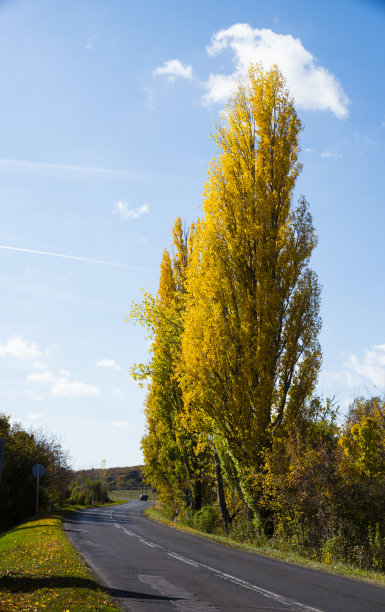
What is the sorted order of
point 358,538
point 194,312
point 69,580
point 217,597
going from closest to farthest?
point 217,597, point 69,580, point 358,538, point 194,312

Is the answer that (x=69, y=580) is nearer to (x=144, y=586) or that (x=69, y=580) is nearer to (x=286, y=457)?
(x=144, y=586)

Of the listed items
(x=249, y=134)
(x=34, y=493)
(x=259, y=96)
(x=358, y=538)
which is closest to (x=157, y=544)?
(x=358, y=538)

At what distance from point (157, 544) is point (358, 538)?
6.61 meters

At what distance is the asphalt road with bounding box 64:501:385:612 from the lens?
24.8ft

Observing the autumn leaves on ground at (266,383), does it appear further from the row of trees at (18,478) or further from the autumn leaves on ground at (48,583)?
the row of trees at (18,478)

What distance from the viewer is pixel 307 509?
15.0m

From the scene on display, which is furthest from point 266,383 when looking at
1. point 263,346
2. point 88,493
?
point 88,493

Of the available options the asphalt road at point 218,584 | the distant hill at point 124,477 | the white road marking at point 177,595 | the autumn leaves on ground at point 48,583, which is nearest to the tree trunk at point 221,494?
the asphalt road at point 218,584

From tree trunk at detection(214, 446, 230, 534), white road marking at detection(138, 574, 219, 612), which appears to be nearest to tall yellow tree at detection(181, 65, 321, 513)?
tree trunk at detection(214, 446, 230, 534)

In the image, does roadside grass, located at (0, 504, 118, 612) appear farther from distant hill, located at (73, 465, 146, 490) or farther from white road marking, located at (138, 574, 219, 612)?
distant hill, located at (73, 465, 146, 490)

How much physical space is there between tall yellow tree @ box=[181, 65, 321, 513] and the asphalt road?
4.52 m

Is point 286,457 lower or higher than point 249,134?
lower

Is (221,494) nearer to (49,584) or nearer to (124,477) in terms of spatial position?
(49,584)

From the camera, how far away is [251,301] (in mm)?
18062
